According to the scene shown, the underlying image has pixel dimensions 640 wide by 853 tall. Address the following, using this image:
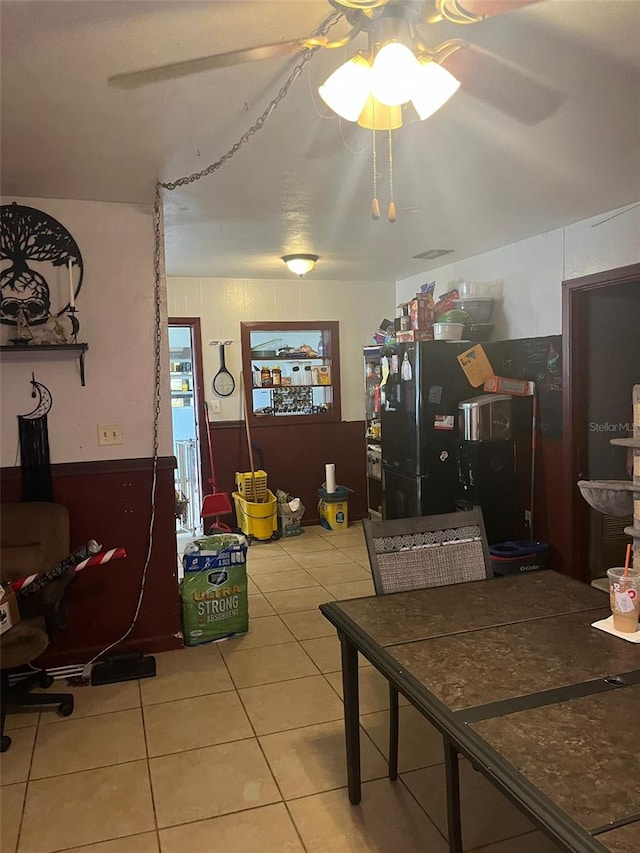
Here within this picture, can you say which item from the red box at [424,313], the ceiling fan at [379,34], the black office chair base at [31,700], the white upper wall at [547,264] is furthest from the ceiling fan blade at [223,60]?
the red box at [424,313]

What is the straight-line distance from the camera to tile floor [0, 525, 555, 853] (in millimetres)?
2006

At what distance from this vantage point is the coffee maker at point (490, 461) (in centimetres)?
419

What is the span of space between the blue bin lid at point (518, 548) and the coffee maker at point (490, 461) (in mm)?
183

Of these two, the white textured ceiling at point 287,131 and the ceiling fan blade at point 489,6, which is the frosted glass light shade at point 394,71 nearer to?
the ceiling fan blade at point 489,6

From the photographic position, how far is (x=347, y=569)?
4.70m

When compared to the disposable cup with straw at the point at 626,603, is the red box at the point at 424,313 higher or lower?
higher

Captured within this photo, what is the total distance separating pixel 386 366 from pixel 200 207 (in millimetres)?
2115

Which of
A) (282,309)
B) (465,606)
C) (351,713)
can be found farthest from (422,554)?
(282,309)

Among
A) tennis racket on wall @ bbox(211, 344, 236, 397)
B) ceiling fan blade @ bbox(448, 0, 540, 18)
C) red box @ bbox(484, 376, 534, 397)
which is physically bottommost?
red box @ bbox(484, 376, 534, 397)

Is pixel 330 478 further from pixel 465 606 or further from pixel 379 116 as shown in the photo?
pixel 379 116

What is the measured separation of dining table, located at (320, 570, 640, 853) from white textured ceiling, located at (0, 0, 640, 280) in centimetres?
162

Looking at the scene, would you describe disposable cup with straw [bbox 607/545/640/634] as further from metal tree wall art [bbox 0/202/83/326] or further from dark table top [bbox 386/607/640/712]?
metal tree wall art [bbox 0/202/83/326]

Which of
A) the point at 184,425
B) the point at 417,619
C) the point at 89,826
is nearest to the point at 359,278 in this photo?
the point at 184,425

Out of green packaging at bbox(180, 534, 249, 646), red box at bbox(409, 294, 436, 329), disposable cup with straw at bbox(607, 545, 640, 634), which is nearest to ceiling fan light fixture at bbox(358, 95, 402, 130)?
disposable cup with straw at bbox(607, 545, 640, 634)
